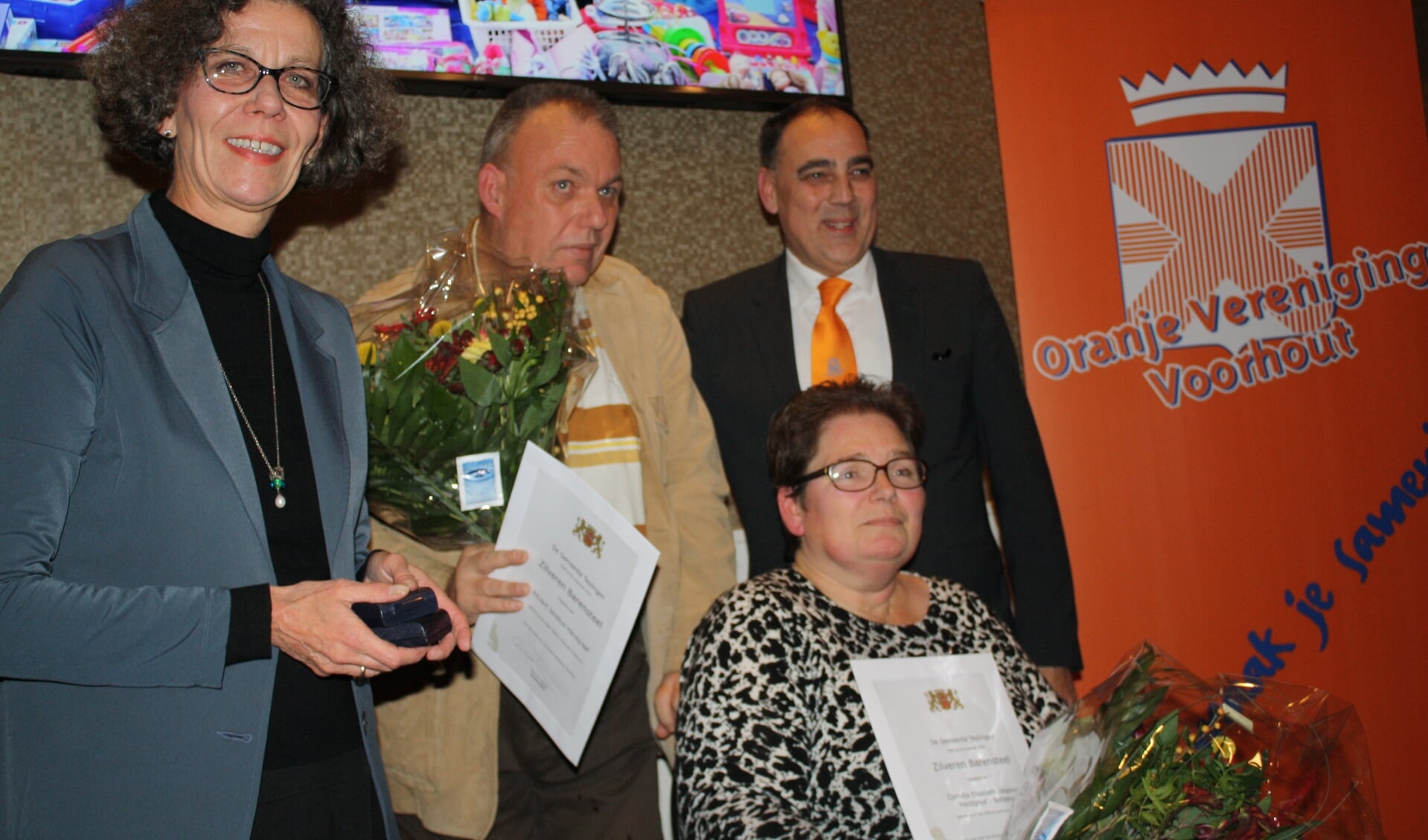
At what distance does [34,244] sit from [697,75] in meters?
1.68

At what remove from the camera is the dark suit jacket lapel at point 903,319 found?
2627 mm

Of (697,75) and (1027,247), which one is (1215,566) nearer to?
→ (1027,247)

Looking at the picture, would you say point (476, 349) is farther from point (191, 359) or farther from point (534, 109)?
point (534, 109)

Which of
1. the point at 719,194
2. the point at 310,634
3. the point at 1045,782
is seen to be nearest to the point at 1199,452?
the point at 719,194

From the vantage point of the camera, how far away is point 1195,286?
3.29 m

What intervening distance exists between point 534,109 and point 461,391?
2.83 feet

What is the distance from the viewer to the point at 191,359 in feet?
4.52

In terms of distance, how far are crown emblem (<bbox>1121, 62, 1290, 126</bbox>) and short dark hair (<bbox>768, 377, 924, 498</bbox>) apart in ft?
5.70

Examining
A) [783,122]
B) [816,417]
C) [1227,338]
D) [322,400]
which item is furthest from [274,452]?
[1227,338]

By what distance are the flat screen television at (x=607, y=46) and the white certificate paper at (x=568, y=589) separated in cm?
137

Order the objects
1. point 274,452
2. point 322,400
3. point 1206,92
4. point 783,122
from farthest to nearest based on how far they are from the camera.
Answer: point 1206,92, point 783,122, point 322,400, point 274,452

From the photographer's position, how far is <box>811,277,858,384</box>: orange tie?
104 inches

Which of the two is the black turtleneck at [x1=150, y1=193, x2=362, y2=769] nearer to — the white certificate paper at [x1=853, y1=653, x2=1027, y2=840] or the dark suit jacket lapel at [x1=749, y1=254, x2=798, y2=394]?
the white certificate paper at [x1=853, y1=653, x2=1027, y2=840]

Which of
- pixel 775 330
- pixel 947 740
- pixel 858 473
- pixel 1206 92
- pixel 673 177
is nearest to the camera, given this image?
pixel 947 740
